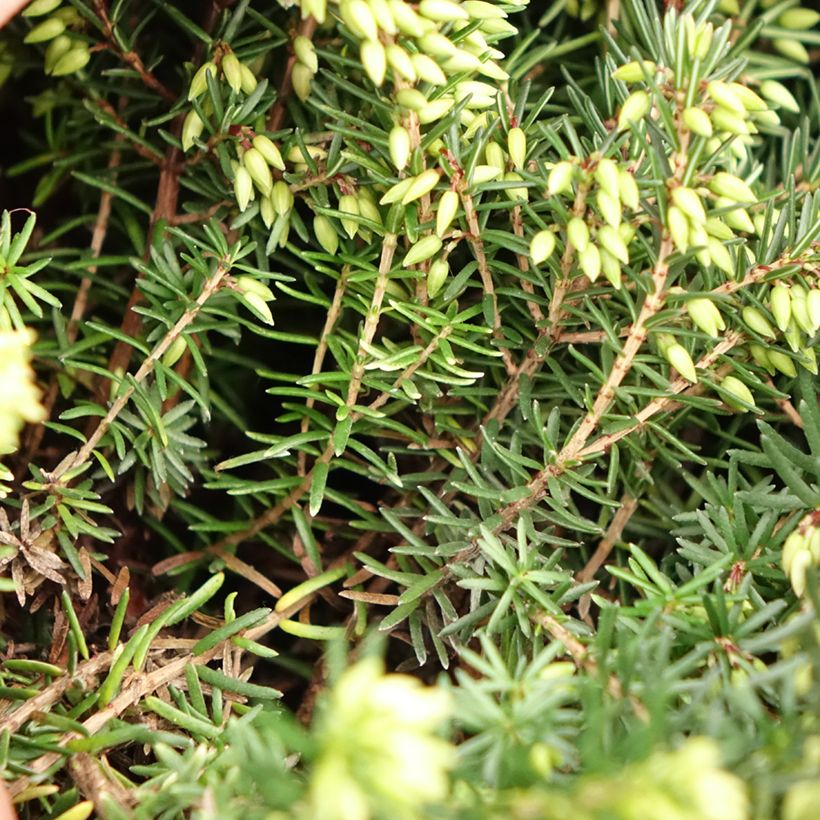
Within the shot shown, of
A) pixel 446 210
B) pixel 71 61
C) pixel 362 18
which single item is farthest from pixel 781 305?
pixel 71 61

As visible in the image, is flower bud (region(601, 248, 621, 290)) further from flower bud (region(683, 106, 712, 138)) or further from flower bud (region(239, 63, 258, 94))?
flower bud (region(239, 63, 258, 94))

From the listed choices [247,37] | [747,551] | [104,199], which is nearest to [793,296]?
[747,551]

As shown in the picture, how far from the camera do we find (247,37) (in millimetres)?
820

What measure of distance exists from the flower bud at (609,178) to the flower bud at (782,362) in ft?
0.74

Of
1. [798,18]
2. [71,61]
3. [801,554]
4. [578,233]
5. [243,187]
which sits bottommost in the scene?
[801,554]

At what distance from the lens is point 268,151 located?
0.77 metres

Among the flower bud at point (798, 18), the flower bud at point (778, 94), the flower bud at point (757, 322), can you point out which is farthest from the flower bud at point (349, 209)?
the flower bud at point (798, 18)

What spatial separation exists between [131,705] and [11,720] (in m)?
0.09

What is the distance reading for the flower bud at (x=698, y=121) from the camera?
607mm

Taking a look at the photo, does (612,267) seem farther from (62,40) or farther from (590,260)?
(62,40)

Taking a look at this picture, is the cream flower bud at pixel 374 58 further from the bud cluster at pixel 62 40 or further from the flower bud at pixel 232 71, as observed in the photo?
the bud cluster at pixel 62 40

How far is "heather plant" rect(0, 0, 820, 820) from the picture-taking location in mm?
604

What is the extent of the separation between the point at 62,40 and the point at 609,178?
19.9 inches

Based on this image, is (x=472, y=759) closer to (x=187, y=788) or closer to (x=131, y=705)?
(x=187, y=788)
